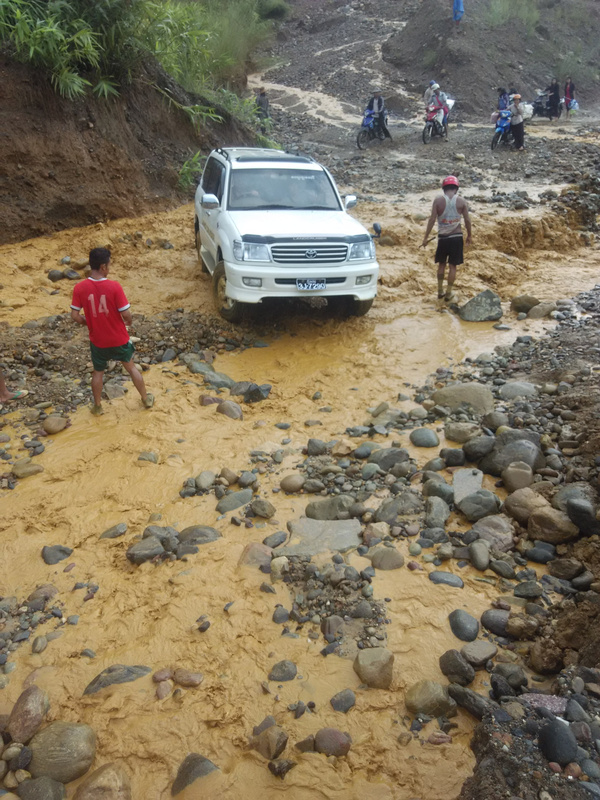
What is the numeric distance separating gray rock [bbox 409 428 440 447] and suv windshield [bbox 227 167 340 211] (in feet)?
12.6

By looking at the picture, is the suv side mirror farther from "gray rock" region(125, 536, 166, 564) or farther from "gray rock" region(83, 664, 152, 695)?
"gray rock" region(83, 664, 152, 695)

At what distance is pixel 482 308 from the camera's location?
8.11 metres

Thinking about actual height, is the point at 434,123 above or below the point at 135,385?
above

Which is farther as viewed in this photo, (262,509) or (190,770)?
(262,509)

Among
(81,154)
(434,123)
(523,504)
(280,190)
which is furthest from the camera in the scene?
(434,123)

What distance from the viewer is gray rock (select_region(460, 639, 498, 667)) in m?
3.19

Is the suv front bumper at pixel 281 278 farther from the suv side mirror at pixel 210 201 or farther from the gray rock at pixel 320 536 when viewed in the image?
the gray rock at pixel 320 536

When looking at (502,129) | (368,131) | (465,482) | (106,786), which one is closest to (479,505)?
(465,482)

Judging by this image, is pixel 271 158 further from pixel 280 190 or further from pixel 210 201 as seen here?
pixel 210 201

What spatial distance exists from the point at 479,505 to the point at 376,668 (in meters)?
1.58

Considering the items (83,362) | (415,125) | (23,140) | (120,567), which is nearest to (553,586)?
(120,567)

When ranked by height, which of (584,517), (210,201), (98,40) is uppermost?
(98,40)

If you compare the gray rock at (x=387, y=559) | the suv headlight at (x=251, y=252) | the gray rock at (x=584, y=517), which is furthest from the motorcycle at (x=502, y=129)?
the gray rock at (x=387, y=559)

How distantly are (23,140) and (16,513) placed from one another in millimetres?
7626
